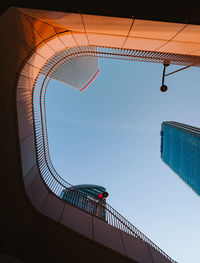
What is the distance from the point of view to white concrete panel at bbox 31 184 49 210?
6769 millimetres

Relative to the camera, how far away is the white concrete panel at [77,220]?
6765 millimetres

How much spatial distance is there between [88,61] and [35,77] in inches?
1007

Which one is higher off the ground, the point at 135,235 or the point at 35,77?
the point at 35,77

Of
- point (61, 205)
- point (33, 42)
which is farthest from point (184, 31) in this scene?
point (61, 205)

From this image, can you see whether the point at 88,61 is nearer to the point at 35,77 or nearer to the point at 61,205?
the point at 35,77

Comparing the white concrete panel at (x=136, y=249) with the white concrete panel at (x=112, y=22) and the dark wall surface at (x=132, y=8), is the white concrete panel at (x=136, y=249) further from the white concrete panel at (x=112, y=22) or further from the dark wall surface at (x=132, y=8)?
the white concrete panel at (x=112, y=22)

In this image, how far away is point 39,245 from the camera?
659 cm

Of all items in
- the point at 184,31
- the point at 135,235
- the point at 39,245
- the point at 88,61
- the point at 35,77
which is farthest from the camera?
the point at 88,61

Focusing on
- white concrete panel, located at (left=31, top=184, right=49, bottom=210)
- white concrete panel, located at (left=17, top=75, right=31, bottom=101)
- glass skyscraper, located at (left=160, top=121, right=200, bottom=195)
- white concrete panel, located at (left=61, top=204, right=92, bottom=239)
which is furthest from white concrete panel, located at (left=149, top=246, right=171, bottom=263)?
glass skyscraper, located at (left=160, top=121, right=200, bottom=195)

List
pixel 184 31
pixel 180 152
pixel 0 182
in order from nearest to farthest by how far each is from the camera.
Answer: pixel 184 31 → pixel 0 182 → pixel 180 152

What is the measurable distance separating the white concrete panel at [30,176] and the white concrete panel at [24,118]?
1921 mm

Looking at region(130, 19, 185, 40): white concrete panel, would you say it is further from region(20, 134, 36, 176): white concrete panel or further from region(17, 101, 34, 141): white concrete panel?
region(20, 134, 36, 176): white concrete panel

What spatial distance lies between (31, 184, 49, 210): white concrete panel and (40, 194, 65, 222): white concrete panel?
21cm

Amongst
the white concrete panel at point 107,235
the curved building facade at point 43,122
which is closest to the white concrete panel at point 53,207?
the curved building facade at point 43,122
